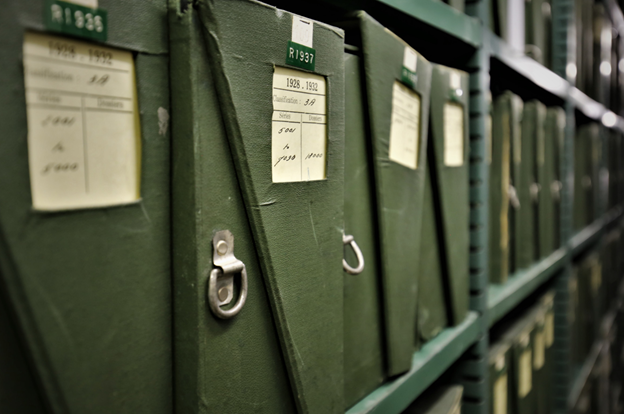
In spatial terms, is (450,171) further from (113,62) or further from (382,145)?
(113,62)

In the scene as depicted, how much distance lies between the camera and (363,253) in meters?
0.64

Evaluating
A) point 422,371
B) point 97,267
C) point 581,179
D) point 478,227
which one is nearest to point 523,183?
point 478,227

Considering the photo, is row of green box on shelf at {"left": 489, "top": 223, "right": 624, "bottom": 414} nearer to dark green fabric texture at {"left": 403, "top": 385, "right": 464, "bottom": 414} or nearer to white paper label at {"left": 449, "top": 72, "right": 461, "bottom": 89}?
dark green fabric texture at {"left": 403, "top": 385, "right": 464, "bottom": 414}

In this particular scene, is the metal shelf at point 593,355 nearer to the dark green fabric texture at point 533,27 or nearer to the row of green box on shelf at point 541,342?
the row of green box on shelf at point 541,342

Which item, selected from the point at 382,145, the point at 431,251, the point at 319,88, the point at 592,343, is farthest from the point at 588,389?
the point at 319,88

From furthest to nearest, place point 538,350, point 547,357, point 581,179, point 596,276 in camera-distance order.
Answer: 1. point 596,276
2. point 581,179
3. point 547,357
4. point 538,350

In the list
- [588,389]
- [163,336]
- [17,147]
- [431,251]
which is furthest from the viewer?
[588,389]

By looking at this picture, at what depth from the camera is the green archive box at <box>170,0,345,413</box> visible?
0.40 m

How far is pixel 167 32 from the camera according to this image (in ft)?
1.31

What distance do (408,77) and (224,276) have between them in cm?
44

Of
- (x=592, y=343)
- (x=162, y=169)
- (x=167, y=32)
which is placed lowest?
(x=592, y=343)

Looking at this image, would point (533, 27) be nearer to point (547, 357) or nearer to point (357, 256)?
point (547, 357)

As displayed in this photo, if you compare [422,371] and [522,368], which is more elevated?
[422,371]

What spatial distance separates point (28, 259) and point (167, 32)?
0.21 meters
